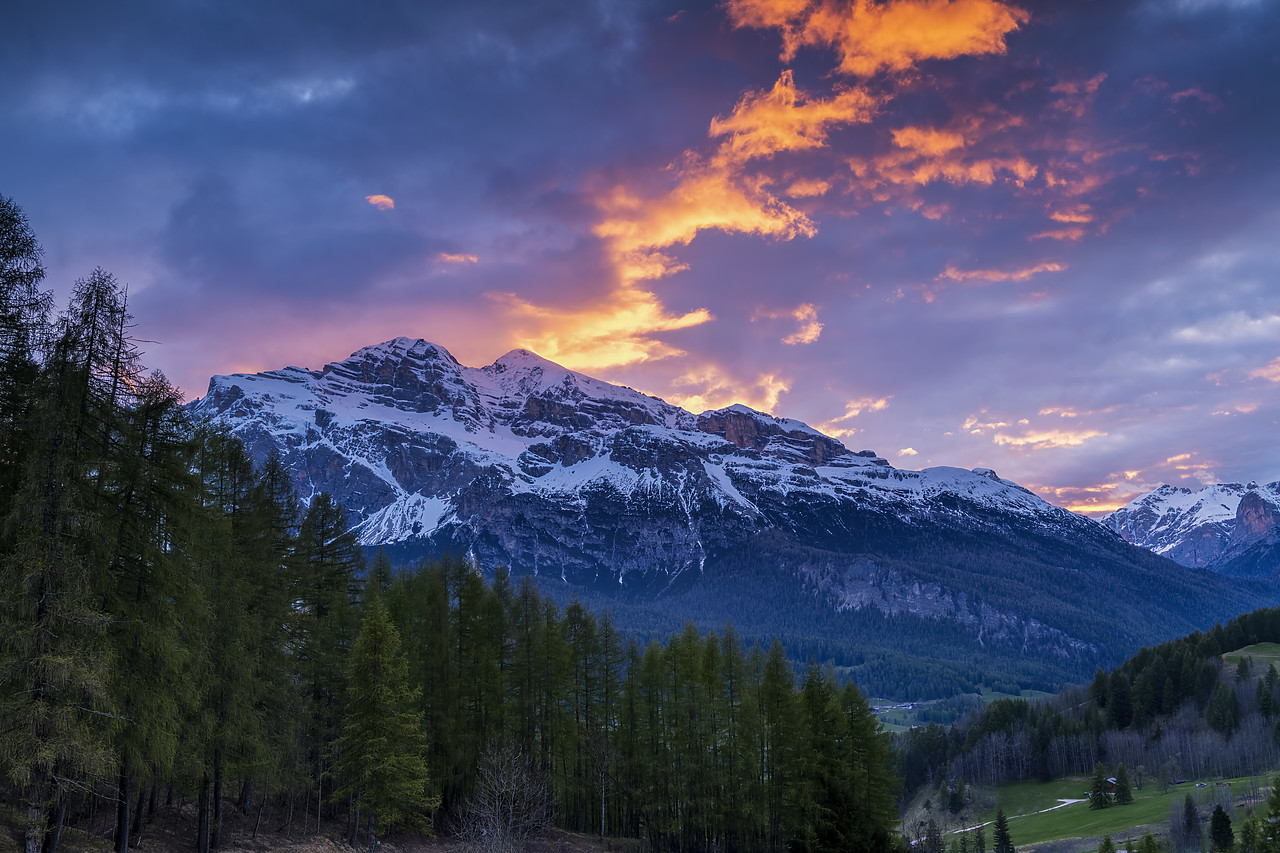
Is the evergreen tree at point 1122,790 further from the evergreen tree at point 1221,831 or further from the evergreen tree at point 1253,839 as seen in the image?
the evergreen tree at point 1253,839

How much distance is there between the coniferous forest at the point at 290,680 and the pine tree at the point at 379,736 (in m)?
0.12

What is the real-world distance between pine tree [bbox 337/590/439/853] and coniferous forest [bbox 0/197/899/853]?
0.39 feet

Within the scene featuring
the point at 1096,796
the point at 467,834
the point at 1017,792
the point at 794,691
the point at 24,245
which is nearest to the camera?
the point at 24,245

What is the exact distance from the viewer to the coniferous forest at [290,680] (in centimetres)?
2177

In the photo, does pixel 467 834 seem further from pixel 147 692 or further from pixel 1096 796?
pixel 1096 796

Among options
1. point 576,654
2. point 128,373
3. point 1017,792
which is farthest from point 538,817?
point 1017,792

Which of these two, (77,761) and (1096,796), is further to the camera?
(1096,796)

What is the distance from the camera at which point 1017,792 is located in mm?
150125

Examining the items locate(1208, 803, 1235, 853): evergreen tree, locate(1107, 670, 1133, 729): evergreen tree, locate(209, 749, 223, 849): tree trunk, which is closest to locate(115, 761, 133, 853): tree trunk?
locate(209, 749, 223, 849): tree trunk

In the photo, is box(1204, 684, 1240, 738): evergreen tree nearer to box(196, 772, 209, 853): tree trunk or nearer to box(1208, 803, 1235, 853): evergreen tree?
box(1208, 803, 1235, 853): evergreen tree

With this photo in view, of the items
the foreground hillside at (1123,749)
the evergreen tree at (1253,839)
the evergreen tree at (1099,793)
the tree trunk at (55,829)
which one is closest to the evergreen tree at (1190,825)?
the foreground hillside at (1123,749)

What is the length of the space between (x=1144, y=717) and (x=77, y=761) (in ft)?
612

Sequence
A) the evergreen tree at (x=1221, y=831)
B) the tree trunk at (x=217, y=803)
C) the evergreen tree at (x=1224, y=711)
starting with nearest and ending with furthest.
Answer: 1. the tree trunk at (x=217, y=803)
2. the evergreen tree at (x=1221, y=831)
3. the evergreen tree at (x=1224, y=711)

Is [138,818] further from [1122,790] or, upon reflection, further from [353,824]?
[1122,790]
